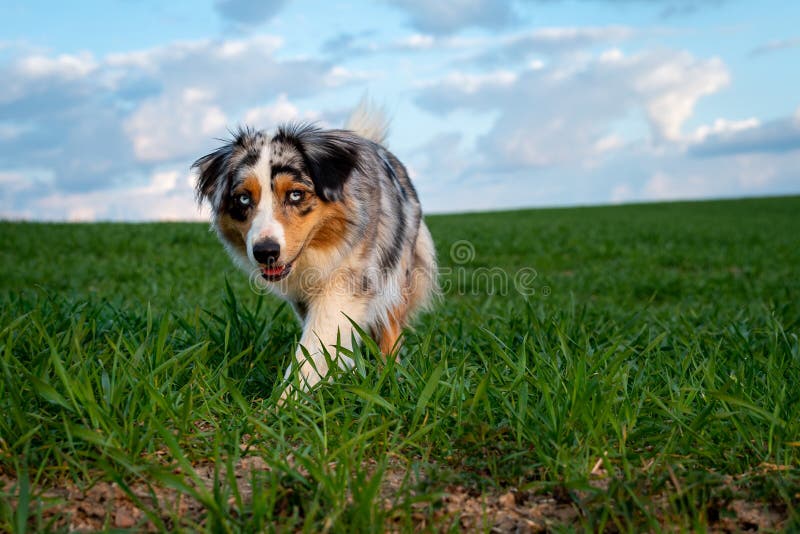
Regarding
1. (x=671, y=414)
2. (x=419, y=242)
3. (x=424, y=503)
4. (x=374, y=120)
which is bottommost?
(x=424, y=503)

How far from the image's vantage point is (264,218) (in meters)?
3.78

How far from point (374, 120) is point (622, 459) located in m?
3.89

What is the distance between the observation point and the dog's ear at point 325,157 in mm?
4047

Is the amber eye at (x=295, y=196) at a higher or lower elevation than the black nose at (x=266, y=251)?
higher

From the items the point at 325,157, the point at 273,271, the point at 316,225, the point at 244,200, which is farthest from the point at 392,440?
the point at 325,157

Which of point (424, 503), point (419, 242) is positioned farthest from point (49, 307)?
point (424, 503)

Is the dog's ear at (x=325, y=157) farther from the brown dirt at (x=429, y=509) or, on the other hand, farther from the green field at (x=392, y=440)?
the brown dirt at (x=429, y=509)

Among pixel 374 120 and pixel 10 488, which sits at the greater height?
pixel 374 120

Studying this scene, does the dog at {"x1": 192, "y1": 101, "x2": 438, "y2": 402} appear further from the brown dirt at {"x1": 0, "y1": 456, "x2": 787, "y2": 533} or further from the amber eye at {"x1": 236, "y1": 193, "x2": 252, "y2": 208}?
the brown dirt at {"x1": 0, "y1": 456, "x2": 787, "y2": 533}

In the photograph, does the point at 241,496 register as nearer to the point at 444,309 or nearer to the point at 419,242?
the point at 419,242

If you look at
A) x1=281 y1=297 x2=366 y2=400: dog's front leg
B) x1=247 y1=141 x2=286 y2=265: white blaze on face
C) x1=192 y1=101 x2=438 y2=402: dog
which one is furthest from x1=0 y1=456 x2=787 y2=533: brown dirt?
x1=247 y1=141 x2=286 y2=265: white blaze on face

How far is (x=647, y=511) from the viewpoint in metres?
2.38

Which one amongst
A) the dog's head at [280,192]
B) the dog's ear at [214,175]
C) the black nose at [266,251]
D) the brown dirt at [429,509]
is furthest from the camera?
the dog's ear at [214,175]

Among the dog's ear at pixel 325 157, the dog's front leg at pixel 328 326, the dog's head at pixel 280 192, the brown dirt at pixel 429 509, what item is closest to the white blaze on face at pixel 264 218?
the dog's head at pixel 280 192
